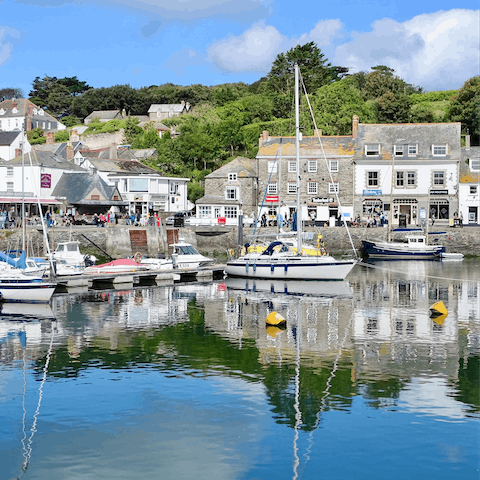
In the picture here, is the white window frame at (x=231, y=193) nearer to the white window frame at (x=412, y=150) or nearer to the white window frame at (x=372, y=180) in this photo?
the white window frame at (x=372, y=180)

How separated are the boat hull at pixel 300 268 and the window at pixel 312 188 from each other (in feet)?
96.8

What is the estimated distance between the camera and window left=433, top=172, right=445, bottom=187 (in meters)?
68.4

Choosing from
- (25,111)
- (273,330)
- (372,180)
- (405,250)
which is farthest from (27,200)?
(25,111)

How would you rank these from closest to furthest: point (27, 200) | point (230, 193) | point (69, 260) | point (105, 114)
Answer: point (69, 260) < point (27, 200) < point (230, 193) < point (105, 114)

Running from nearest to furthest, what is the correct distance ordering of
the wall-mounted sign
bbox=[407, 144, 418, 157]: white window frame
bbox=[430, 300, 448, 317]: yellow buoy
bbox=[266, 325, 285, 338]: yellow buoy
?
1. bbox=[266, 325, 285, 338]: yellow buoy
2. bbox=[430, 300, 448, 317]: yellow buoy
3. bbox=[407, 144, 418, 157]: white window frame
4. the wall-mounted sign

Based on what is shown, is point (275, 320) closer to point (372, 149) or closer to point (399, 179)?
point (399, 179)

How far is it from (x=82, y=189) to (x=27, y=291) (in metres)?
37.5

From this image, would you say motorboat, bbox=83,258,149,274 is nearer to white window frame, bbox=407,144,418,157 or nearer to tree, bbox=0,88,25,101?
white window frame, bbox=407,144,418,157

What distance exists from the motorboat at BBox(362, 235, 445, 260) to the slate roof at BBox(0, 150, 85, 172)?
3497cm

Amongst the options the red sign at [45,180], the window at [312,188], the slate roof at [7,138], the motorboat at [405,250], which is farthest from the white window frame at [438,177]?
the slate roof at [7,138]

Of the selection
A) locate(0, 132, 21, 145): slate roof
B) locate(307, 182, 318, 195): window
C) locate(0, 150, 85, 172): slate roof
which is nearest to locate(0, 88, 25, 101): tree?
→ locate(0, 132, 21, 145): slate roof

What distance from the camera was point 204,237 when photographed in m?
62.8

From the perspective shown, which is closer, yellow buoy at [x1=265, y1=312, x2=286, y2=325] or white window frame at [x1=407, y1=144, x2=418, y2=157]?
yellow buoy at [x1=265, y1=312, x2=286, y2=325]

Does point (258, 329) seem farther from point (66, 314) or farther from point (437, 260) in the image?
point (437, 260)
